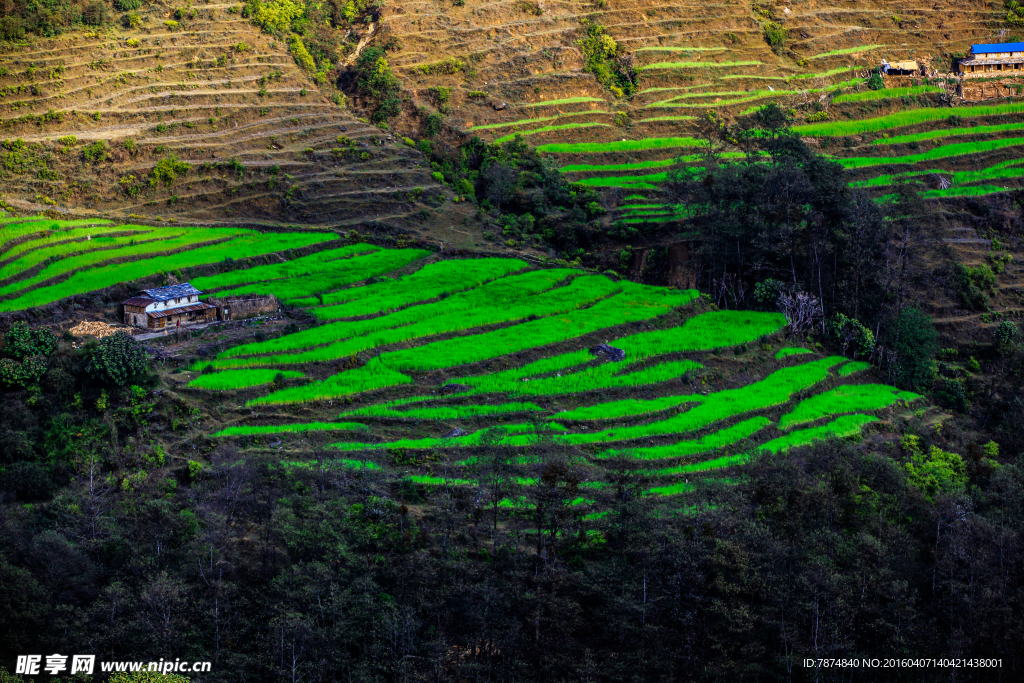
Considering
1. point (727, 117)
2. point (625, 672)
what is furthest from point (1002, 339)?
point (625, 672)

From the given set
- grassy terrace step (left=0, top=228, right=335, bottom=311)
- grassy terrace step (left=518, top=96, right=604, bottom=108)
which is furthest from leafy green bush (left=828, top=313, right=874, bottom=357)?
grassy terrace step (left=518, top=96, right=604, bottom=108)

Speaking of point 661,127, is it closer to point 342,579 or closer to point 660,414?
point 660,414

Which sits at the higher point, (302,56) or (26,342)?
(302,56)

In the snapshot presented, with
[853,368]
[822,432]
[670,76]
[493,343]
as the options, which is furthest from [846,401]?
[670,76]

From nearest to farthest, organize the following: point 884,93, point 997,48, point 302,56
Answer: point 302,56
point 884,93
point 997,48

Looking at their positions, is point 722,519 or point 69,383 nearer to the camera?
point 722,519

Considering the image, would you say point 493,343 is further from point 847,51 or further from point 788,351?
point 847,51

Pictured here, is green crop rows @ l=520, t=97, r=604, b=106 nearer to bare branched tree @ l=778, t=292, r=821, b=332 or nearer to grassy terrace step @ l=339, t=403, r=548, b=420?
bare branched tree @ l=778, t=292, r=821, b=332

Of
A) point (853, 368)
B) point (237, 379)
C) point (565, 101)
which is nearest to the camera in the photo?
point (237, 379)
